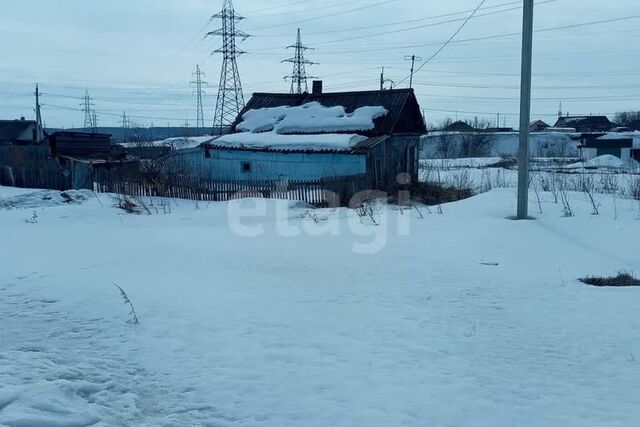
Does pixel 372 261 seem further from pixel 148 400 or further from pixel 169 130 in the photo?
pixel 169 130

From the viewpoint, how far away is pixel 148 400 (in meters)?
3.84

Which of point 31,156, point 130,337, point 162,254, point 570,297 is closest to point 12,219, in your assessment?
point 162,254

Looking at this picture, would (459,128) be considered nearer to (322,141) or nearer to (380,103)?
(380,103)

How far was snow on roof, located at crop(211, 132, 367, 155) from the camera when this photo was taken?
757 inches

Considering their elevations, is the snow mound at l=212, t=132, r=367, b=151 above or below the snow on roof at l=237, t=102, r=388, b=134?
below

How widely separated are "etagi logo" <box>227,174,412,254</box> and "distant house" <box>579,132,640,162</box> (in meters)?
33.4

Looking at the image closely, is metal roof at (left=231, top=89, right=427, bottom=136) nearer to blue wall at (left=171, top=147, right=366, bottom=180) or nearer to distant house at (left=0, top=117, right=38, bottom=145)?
blue wall at (left=171, top=147, right=366, bottom=180)

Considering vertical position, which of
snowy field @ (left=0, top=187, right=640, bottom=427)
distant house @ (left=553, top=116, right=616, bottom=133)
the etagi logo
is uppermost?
distant house @ (left=553, top=116, right=616, bottom=133)

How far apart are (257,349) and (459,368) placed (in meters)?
1.60

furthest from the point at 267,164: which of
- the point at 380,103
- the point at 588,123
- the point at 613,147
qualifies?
the point at 588,123

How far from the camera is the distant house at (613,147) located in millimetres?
44000

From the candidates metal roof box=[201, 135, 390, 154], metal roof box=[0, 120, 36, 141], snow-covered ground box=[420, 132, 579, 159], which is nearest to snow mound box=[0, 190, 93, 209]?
metal roof box=[201, 135, 390, 154]

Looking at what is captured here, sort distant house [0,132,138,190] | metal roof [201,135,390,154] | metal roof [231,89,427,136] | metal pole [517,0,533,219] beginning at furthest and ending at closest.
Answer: distant house [0,132,138,190] < metal roof [231,89,427,136] < metal roof [201,135,390,154] < metal pole [517,0,533,219]

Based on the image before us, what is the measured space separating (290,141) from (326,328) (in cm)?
1526
